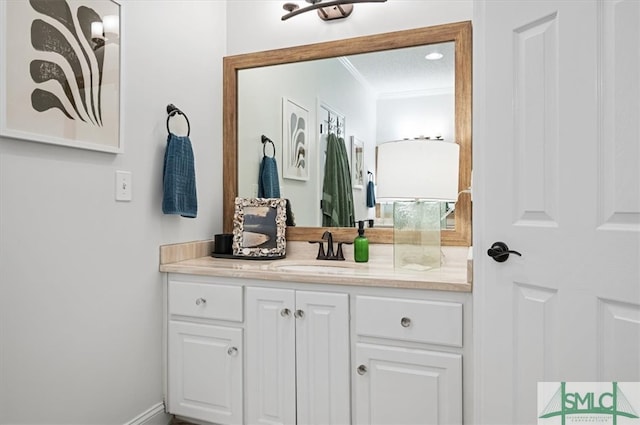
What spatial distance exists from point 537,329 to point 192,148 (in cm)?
176

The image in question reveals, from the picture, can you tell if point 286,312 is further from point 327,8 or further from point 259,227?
point 327,8

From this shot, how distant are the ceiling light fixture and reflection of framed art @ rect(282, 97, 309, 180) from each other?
18.5 inches

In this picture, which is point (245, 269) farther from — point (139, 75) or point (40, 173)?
point (139, 75)

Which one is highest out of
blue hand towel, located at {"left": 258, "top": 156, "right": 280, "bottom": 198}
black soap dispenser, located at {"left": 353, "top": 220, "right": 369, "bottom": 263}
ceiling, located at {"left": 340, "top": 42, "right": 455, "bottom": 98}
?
ceiling, located at {"left": 340, "top": 42, "right": 455, "bottom": 98}

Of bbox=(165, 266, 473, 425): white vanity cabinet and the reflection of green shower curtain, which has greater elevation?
the reflection of green shower curtain

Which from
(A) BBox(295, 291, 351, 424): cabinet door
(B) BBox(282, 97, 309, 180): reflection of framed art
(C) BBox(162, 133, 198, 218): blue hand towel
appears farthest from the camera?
(B) BBox(282, 97, 309, 180): reflection of framed art

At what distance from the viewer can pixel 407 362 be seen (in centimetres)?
160

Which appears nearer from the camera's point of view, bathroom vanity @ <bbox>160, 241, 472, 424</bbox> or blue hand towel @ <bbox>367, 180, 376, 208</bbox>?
bathroom vanity @ <bbox>160, 241, 472, 424</bbox>

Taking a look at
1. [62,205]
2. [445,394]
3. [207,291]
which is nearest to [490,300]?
[445,394]

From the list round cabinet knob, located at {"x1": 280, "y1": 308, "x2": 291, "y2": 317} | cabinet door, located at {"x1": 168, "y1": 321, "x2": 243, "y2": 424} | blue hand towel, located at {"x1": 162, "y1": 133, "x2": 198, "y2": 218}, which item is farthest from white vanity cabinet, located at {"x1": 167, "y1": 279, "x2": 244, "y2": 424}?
blue hand towel, located at {"x1": 162, "y1": 133, "x2": 198, "y2": 218}

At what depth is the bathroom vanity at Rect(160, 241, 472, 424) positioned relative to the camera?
1.56 metres

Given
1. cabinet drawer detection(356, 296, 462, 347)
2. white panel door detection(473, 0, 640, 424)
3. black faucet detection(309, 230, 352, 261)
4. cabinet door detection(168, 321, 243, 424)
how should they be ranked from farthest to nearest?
black faucet detection(309, 230, 352, 261) < cabinet door detection(168, 321, 243, 424) < cabinet drawer detection(356, 296, 462, 347) < white panel door detection(473, 0, 640, 424)

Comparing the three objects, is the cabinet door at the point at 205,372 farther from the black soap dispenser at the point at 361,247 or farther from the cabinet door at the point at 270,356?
the black soap dispenser at the point at 361,247

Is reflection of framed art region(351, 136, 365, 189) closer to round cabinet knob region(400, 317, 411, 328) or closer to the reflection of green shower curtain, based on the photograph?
the reflection of green shower curtain
